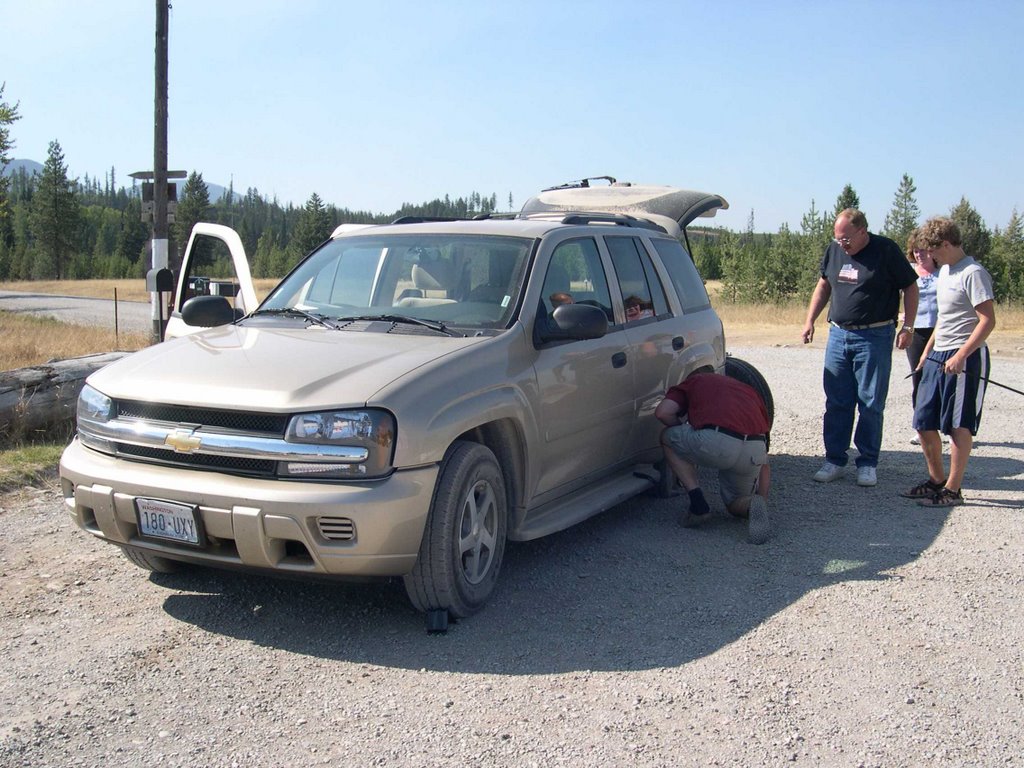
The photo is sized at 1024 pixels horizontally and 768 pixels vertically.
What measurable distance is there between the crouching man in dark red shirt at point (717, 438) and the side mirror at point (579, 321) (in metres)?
1.27

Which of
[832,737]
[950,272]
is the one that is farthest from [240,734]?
[950,272]

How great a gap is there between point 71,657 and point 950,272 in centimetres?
575

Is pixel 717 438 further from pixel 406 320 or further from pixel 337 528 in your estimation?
pixel 337 528

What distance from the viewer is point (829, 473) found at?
751cm

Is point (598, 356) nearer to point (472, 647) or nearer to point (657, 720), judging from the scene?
point (472, 647)

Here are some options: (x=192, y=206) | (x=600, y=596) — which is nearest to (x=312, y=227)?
(x=192, y=206)

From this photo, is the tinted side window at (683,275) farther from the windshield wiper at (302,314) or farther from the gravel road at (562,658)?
the windshield wiper at (302,314)

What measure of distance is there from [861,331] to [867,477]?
1101 mm

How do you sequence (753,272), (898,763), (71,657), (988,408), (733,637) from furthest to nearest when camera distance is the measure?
(753,272)
(988,408)
(733,637)
(71,657)
(898,763)

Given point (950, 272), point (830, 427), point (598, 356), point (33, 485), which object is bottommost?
point (33, 485)

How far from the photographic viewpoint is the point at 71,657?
408cm

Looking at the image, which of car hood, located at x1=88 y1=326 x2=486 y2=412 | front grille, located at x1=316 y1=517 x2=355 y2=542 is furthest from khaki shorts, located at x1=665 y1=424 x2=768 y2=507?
front grille, located at x1=316 y1=517 x2=355 y2=542

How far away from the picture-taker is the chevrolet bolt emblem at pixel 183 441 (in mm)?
4129

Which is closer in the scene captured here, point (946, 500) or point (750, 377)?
point (946, 500)
